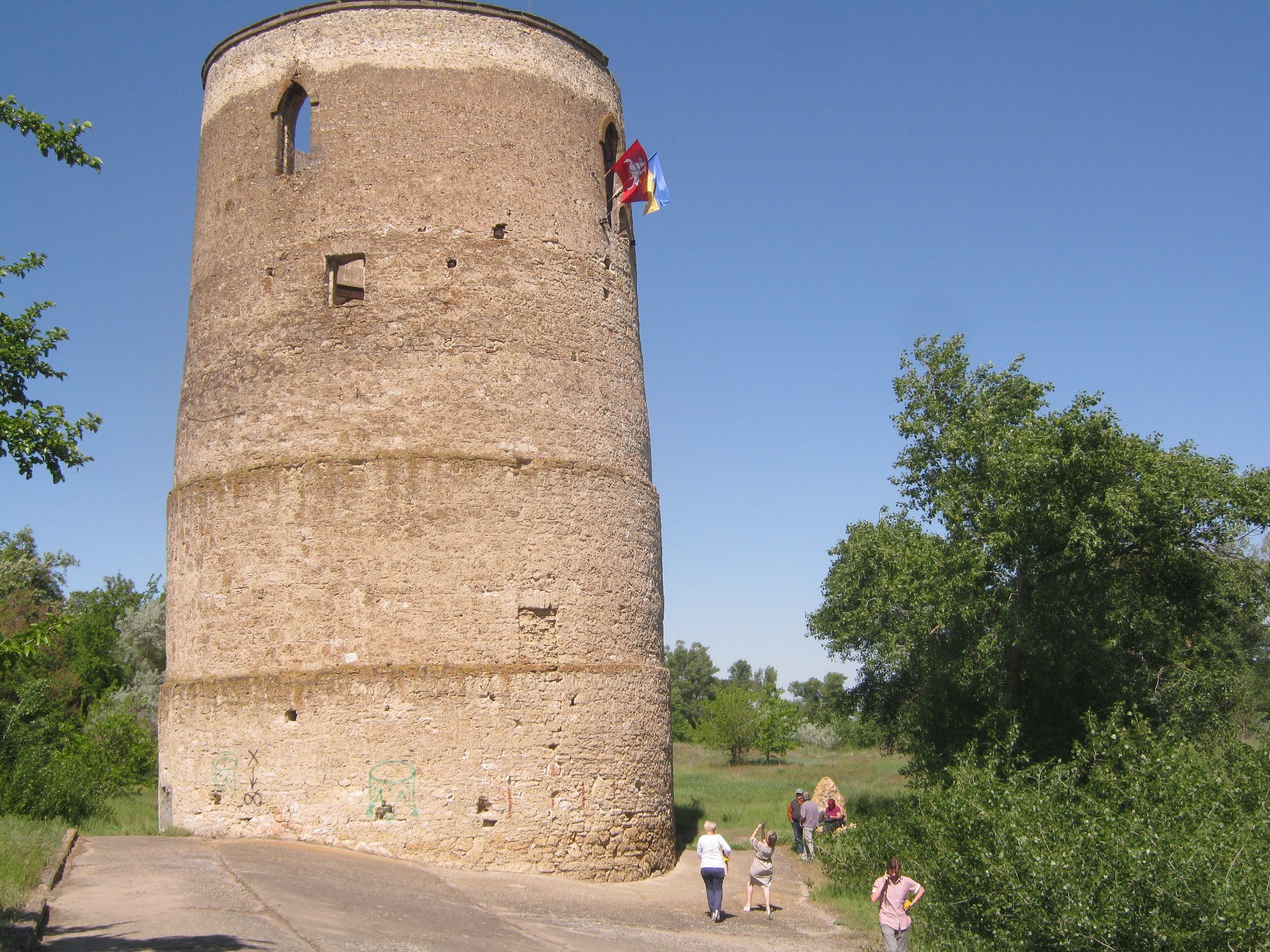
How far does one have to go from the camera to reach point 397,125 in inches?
577

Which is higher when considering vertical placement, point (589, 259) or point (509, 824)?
point (589, 259)

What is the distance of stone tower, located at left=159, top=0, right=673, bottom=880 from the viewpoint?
1298 centimetres

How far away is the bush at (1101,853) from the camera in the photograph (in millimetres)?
9844

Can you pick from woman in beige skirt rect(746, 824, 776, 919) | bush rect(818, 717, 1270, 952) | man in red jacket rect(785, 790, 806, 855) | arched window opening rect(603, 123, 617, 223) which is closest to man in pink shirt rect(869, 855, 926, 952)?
bush rect(818, 717, 1270, 952)

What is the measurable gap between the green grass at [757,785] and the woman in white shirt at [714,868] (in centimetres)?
483

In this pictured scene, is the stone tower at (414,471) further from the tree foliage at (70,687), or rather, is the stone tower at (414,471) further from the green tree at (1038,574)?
the green tree at (1038,574)

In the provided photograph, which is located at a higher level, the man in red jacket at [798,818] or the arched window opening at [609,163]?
the arched window opening at [609,163]

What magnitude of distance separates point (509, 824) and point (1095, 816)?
20.7 ft

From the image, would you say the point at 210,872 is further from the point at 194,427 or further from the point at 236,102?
the point at 236,102

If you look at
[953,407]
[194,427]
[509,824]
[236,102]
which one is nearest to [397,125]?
[236,102]

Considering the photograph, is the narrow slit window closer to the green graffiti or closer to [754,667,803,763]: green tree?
the green graffiti

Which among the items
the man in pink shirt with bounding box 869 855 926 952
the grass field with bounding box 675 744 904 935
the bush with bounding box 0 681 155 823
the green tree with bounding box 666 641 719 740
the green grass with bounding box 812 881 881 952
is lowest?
the green grass with bounding box 812 881 881 952

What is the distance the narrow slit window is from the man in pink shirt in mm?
9223

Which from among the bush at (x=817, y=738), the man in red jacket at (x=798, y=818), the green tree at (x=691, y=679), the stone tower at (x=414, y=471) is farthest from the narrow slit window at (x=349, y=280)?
the green tree at (x=691, y=679)
